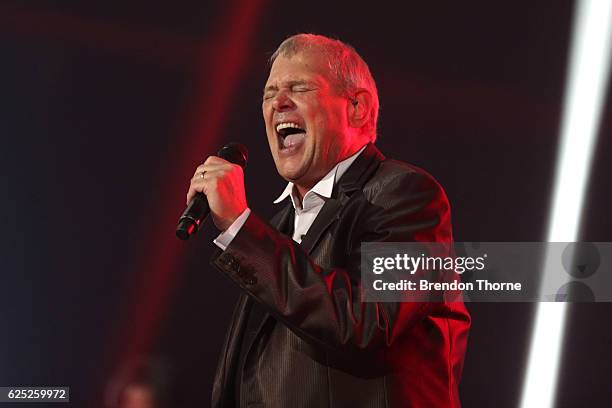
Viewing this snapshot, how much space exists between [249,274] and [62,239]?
5.63ft

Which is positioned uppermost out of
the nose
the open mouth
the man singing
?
the nose

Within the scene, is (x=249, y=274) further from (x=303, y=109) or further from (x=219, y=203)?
(x=303, y=109)

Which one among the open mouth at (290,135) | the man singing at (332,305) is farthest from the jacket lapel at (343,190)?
the open mouth at (290,135)

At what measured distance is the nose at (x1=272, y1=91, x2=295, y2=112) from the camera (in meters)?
1.56

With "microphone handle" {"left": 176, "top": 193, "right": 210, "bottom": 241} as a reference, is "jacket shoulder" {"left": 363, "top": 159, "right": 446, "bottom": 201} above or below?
above

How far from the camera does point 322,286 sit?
3.84 ft

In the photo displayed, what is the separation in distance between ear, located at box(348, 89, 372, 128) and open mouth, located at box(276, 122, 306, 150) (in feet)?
0.35

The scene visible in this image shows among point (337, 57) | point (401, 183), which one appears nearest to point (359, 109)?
point (337, 57)

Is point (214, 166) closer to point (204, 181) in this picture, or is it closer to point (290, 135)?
point (204, 181)

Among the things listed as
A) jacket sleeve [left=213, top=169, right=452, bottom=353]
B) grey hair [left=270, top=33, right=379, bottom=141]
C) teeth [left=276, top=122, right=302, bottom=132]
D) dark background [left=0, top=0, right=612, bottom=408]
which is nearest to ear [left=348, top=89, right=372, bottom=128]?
grey hair [left=270, top=33, right=379, bottom=141]

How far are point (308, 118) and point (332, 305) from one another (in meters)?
0.50

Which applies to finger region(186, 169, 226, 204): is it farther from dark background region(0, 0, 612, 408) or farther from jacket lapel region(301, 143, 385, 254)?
dark background region(0, 0, 612, 408)

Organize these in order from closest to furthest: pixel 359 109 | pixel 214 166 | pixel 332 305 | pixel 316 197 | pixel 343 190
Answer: pixel 332 305 → pixel 214 166 → pixel 343 190 → pixel 316 197 → pixel 359 109

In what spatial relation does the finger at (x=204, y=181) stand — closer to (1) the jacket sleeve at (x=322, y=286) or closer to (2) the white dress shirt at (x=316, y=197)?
(1) the jacket sleeve at (x=322, y=286)
